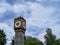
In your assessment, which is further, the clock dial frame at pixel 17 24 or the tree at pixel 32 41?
the tree at pixel 32 41

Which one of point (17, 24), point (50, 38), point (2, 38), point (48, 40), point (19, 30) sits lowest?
point (19, 30)

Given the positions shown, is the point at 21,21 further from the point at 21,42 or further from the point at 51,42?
the point at 51,42

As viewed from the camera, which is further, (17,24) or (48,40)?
(48,40)

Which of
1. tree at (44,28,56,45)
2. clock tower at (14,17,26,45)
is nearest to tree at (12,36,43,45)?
tree at (44,28,56,45)

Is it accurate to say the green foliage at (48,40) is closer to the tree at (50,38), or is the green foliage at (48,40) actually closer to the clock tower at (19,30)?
the tree at (50,38)

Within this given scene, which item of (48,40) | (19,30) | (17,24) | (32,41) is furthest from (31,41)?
(19,30)

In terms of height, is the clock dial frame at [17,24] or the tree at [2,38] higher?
the tree at [2,38]

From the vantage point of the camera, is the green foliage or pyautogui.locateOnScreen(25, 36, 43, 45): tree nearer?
pyautogui.locateOnScreen(25, 36, 43, 45): tree

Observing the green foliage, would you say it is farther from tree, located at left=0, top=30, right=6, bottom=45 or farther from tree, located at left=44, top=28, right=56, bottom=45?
tree, located at left=0, top=30, right=6, bottom=45

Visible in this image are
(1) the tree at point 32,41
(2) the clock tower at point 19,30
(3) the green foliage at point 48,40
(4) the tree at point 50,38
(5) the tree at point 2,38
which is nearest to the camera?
(2) the clock tower at point 19,30

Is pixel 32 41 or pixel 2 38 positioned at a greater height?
pixel 2 38

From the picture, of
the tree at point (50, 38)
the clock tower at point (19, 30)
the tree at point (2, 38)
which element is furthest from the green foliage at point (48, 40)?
the clock tower at point (19, 30)

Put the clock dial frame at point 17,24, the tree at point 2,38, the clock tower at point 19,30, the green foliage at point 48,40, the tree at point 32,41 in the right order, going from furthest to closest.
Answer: the tree at point 2,38 → the green foliage at point 48,40 → the tree at point 32,41 → the clock dial frame at point 17,24 → the clock tower at point 19,30

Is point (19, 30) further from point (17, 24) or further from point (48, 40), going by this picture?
point (48, 40)
